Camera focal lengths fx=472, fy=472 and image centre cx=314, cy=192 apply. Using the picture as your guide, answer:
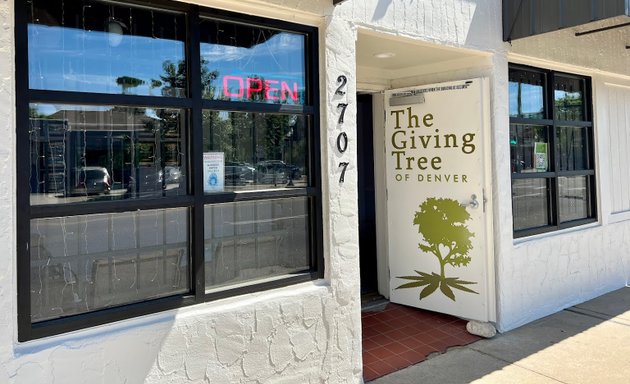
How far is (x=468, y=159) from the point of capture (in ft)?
14.5

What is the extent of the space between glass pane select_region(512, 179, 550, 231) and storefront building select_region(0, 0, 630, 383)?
0.08 feet

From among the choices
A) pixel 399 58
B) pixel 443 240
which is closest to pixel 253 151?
pixel 399 58

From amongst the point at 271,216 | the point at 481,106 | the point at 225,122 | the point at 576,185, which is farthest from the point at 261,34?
the point at 576,185

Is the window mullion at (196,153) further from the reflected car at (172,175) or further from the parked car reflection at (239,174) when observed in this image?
the parked car reflection at (239,174)

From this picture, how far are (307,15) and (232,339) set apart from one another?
2102mm

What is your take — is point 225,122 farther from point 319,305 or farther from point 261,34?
point 319,305

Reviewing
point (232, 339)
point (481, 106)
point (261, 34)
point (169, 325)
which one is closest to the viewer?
point (169, 325)

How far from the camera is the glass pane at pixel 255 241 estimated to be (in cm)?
288

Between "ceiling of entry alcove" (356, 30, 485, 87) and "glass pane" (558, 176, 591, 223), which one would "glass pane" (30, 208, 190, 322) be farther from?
"glass pane" (558, 176, 591, 223)

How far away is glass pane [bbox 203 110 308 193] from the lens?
9.36ft

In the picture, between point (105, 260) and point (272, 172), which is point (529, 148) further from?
point (105, 260)

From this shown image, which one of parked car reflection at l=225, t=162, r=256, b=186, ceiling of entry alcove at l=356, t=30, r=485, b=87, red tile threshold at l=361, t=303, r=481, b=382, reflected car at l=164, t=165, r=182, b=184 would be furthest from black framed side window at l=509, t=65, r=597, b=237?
reflected car at l=164, t=165, r=182, b=184

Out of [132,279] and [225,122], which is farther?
[225,122]

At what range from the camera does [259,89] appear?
120 inches
